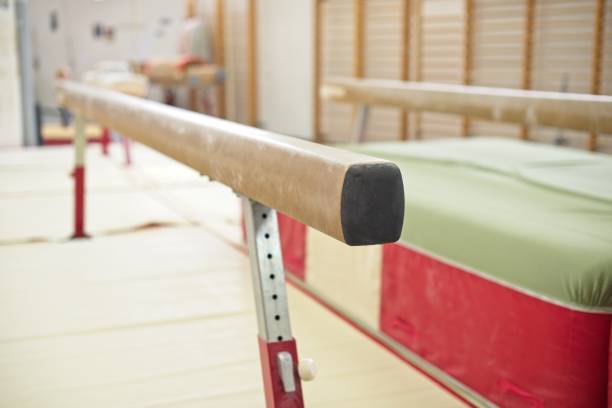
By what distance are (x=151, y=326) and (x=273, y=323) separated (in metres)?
1.01

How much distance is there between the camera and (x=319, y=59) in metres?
8.66

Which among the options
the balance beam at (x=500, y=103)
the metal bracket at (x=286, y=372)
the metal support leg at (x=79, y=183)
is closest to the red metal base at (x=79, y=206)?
the metal support leg at (x=79, y=183)

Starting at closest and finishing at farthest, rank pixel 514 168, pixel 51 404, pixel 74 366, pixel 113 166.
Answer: pixel 51 404, pixel 74 366, pixel 514 168, pixel 113 166

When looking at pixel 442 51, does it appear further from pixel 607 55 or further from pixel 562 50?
pixel 607 55

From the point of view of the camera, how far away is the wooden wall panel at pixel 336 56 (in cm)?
834

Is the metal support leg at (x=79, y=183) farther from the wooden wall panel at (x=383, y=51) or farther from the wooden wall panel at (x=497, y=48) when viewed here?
the wooden wall panel at (x=383, y=51)

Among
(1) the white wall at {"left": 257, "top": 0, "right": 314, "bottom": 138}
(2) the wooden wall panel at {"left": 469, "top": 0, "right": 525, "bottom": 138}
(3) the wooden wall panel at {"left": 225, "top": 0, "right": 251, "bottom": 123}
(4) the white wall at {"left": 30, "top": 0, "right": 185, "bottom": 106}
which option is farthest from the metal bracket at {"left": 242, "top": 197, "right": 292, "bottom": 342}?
(4) the white wall at {"left": 30, "top": 0, "right": 185, "bottom": 106}

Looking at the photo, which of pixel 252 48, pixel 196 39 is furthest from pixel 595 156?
pixel 196 39

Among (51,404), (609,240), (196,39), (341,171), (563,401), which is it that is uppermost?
(196,39)

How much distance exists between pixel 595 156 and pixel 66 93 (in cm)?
257

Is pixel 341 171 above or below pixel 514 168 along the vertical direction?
above

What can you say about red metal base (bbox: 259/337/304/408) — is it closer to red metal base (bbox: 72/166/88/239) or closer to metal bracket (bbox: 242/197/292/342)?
metal bracket (bbox: 242/197/292/342)

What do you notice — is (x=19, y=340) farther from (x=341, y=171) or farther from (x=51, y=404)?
(x=341, y=171)

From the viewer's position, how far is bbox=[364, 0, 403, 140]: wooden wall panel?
7.55m
